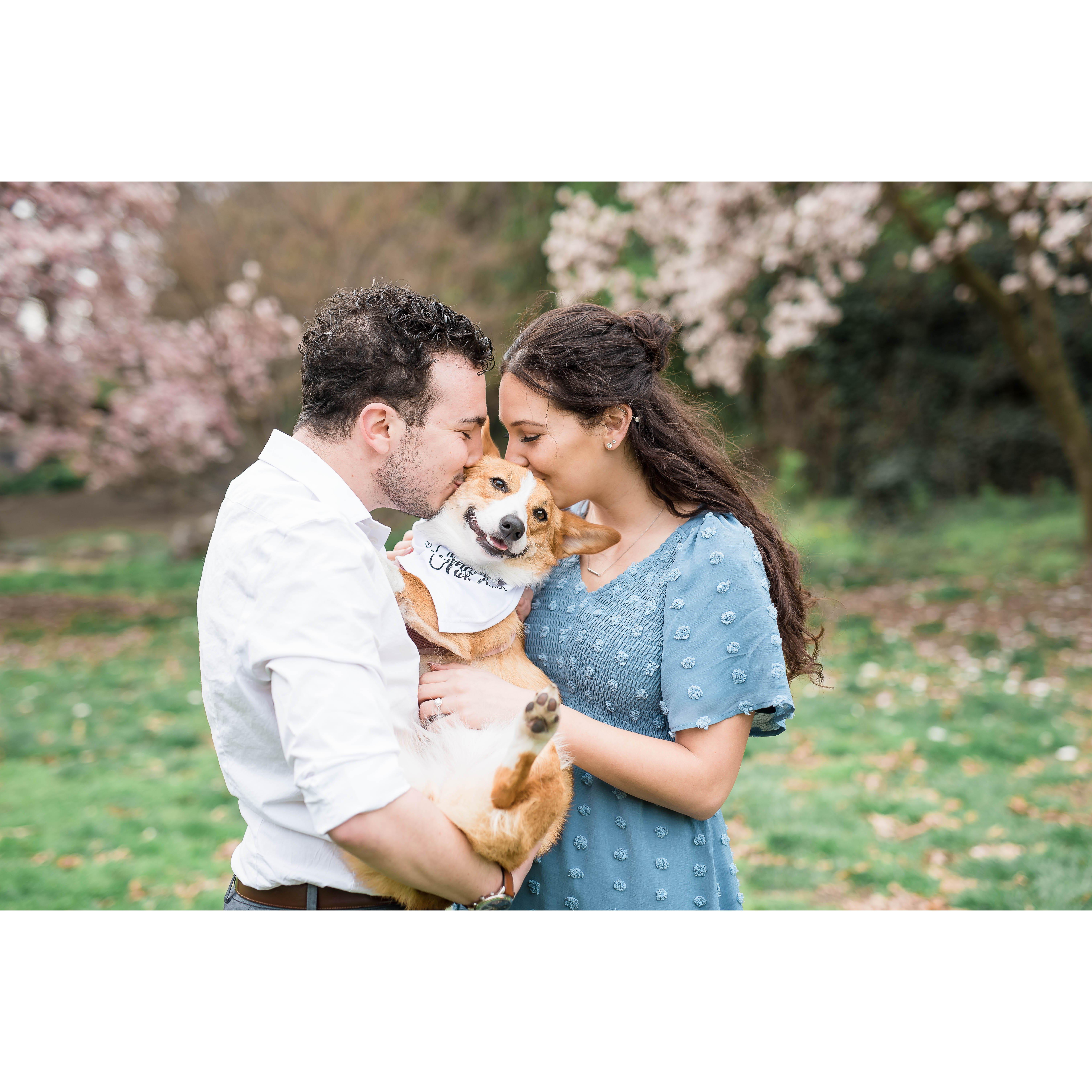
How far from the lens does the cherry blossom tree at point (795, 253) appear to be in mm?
7938

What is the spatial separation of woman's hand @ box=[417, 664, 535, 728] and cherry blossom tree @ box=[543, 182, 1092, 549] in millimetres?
6841

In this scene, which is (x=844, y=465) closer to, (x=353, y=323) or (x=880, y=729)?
(x=880, y=729)

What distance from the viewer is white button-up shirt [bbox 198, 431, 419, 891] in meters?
1.51

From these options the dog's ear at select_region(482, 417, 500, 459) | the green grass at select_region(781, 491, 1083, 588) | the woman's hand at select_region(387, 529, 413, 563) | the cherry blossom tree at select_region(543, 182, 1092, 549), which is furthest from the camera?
the green grass at select_region(781, 491, 1083, 588)

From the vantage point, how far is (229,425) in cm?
1140

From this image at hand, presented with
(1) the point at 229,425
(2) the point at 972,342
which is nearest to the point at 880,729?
(1) the point at 229,425

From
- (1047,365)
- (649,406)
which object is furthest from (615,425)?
(1047,365)

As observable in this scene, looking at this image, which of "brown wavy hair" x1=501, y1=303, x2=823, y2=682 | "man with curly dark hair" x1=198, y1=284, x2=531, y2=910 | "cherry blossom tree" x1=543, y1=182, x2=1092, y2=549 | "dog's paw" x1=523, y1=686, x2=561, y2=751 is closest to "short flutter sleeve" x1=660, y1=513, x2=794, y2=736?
"brown wavy hair" x1=501, y1=303, x2=823, y2=682

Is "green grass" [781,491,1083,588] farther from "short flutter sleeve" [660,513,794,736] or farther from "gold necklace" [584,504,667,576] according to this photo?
"short flutter sleeve" [660,513,794,736]

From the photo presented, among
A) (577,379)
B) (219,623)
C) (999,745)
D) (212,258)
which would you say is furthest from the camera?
(212,258)

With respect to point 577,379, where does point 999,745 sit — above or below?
below

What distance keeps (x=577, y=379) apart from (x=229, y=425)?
10.0 meters

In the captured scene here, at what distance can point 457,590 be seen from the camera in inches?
94.5

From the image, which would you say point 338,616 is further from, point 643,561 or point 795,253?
point 795,253
